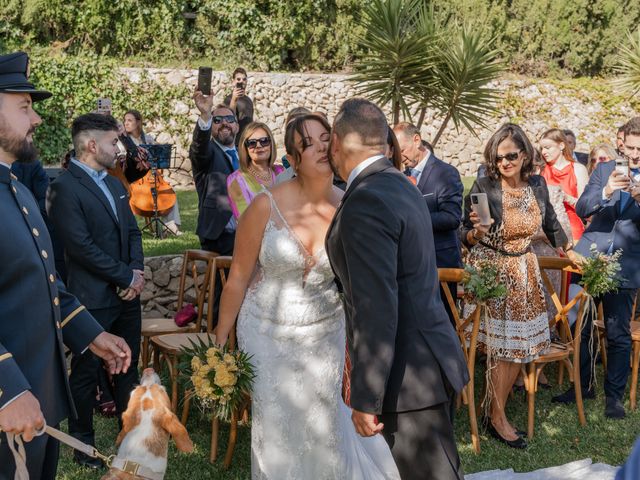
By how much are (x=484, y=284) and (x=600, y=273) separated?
1.06m

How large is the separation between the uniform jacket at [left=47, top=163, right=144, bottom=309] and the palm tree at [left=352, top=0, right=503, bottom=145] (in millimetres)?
4495

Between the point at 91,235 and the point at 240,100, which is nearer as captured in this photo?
the point at 91,235

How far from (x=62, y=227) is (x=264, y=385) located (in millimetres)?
1975

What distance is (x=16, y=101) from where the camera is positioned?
304cm

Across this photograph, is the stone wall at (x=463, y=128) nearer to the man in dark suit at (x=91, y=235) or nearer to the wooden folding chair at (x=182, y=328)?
the wooden folding chair at (x=182, y=328)

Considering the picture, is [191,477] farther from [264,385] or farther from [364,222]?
[364,222]

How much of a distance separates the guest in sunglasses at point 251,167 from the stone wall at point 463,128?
12268 mm

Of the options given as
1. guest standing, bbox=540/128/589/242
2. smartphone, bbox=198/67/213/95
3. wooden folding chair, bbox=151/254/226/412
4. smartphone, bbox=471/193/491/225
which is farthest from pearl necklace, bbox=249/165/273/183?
guest standing, bbox=540/128/589/242

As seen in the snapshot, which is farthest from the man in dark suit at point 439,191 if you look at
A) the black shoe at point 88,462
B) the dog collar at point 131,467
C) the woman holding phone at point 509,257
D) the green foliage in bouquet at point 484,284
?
the dog collar at point 131,467

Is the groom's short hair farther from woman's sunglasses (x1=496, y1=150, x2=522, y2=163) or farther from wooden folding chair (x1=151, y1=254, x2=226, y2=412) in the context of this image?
wooden folding chair (x1=151, y1=254, x2=226, y2=412)

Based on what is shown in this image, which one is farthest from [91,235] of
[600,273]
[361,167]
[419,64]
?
[419,64]

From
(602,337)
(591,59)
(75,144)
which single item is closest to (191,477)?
(75,144)

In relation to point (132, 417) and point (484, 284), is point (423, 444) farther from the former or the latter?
point (484, 284)

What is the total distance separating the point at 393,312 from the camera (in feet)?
9.87
